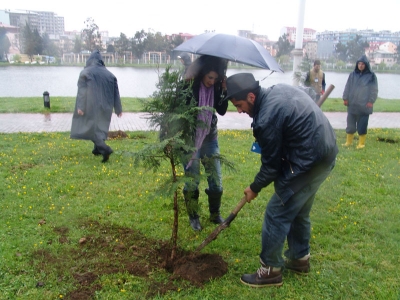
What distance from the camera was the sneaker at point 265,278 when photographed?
3.30 meters

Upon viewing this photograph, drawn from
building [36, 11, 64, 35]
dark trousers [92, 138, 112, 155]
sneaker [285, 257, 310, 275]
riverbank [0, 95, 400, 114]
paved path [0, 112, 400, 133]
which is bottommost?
sneaker [285, 257, 310, 275]

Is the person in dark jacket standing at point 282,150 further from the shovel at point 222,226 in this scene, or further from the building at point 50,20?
the building at point 50,20

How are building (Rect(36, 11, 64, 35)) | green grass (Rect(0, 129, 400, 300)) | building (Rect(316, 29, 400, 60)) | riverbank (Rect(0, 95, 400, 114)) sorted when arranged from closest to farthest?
green grass (Rect(0, 129, 400, 300))
riverbank (Rect(0, 95, 400, 114))
building (Rect(316, 29, 400, 60))
building (Rect(36, 11, 64, 35))

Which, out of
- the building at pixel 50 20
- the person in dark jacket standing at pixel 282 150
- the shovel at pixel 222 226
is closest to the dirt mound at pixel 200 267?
the shovel at pixel 222 226

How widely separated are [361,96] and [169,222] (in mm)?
5494

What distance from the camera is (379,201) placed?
17.3 ft

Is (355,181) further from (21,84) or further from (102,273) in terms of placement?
(21,84)

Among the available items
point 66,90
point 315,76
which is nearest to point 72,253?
point 315,76

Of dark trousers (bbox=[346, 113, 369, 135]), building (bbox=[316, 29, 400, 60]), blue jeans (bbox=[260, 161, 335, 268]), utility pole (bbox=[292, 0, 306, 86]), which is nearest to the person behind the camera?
blue jeans (bbox=[260, 161, 335, 268])

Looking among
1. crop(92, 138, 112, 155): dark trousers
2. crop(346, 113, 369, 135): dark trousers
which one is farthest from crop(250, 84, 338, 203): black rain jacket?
crop(346, 113, 369, 135): dark trousers

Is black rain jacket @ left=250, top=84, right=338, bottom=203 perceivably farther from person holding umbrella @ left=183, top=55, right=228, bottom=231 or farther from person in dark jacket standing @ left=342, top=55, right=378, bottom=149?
person in dark jacket standing @ left=342, top=55, right=378, bottom=149

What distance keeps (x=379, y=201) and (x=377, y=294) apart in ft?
7.57

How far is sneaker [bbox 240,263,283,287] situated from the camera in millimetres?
3299

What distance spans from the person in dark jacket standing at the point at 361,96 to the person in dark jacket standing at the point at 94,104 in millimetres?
4961
